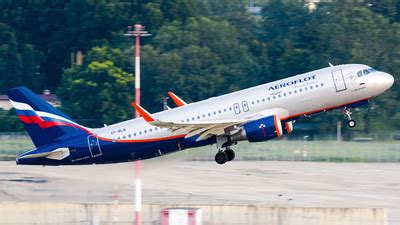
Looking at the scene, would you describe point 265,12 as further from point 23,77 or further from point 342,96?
point 342,96

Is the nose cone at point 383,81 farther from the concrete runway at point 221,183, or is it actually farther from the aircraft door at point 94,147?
the aircraft door at point 94,147

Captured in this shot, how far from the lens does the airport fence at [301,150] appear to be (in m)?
106

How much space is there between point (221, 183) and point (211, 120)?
24.8 m

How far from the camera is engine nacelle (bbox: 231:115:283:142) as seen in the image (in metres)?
64.8

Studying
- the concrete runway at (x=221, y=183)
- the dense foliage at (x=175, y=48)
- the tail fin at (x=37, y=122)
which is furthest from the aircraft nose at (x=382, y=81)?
the dense foliage at (x=175, y=48)

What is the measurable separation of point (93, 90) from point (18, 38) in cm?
3677

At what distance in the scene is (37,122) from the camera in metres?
70.1

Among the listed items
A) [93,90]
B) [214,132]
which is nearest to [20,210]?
[214,132]

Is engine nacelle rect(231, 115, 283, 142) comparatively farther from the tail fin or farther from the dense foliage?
the dense foliage

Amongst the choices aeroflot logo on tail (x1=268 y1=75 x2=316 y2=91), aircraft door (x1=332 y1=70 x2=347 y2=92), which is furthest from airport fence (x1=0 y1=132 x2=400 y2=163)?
aircraft door (x1=332 y1=70 x2=347 y2=92)

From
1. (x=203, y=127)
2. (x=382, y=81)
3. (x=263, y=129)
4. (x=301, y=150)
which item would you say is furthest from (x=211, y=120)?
(x=301, y=150)

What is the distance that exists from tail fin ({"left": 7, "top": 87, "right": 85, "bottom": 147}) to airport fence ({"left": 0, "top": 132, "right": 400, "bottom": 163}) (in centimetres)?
3635

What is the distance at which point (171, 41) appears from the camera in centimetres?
15088

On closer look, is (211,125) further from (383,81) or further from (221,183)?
(221,183)
